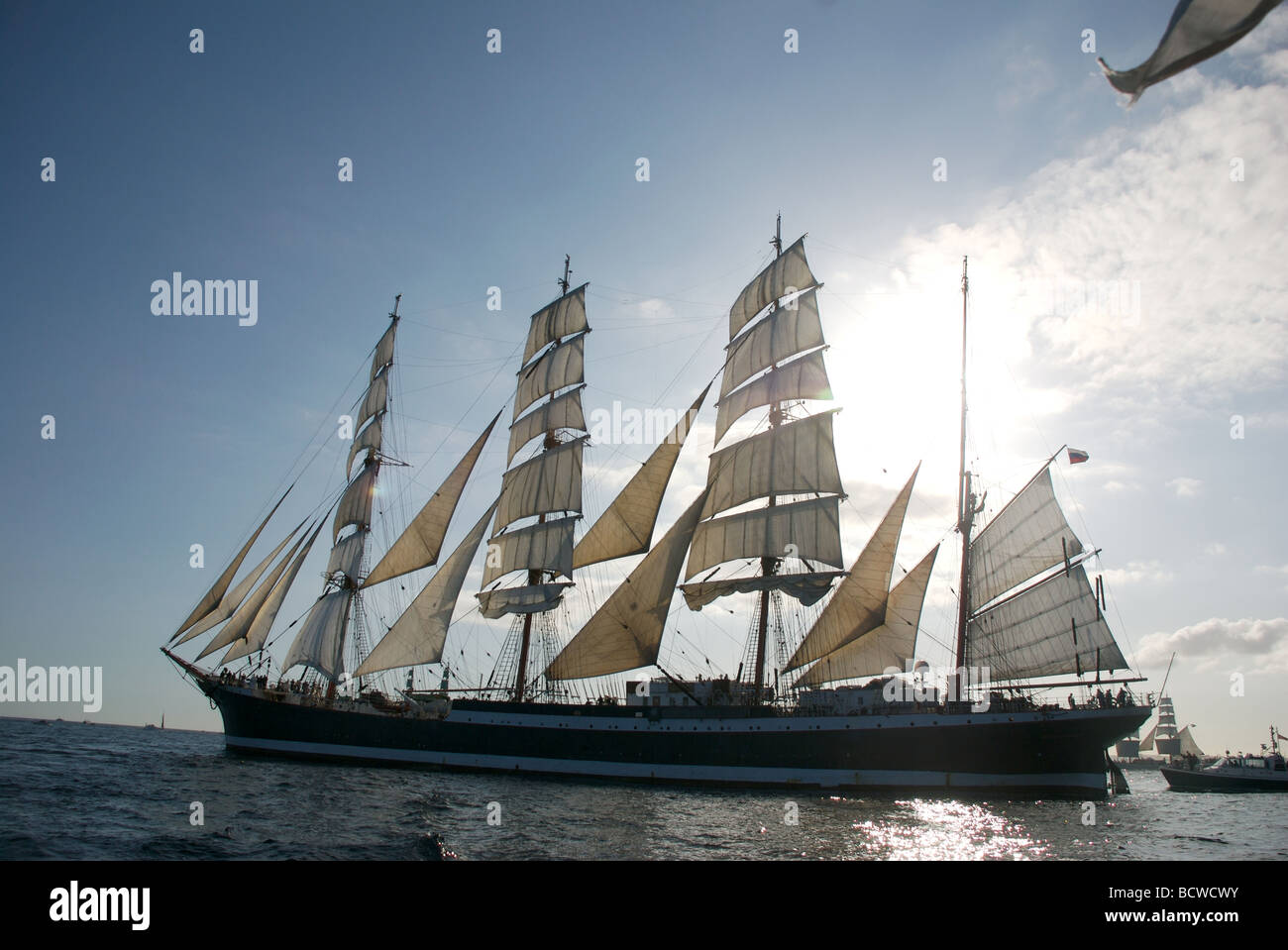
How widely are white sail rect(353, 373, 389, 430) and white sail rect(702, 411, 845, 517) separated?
106 feet

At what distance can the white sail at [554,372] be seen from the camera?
6356 centimetres

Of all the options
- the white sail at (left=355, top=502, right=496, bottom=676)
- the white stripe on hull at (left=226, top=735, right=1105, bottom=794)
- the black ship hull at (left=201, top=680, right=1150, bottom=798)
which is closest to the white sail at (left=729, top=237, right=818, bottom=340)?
the white sail at (left=355, top=502, right=496, bottom=676)

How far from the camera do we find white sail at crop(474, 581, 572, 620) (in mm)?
56781

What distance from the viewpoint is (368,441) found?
227 feet

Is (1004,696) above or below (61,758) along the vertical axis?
above

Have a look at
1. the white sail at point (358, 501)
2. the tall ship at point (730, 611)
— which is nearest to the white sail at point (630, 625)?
the tall ship at point (730, 611)

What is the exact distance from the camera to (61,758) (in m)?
49.6

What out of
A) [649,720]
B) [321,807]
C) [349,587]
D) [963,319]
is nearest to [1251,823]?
[649,720]

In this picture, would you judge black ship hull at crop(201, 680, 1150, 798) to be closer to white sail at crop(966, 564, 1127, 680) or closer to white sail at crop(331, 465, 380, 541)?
white sail at crop(966, 564, 1127, 680)

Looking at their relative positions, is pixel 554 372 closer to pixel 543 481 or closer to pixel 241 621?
pixel 543 481

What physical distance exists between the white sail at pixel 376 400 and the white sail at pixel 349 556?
11.8 meters

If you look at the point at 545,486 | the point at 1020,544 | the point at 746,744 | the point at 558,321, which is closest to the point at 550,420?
the point at 545,486
